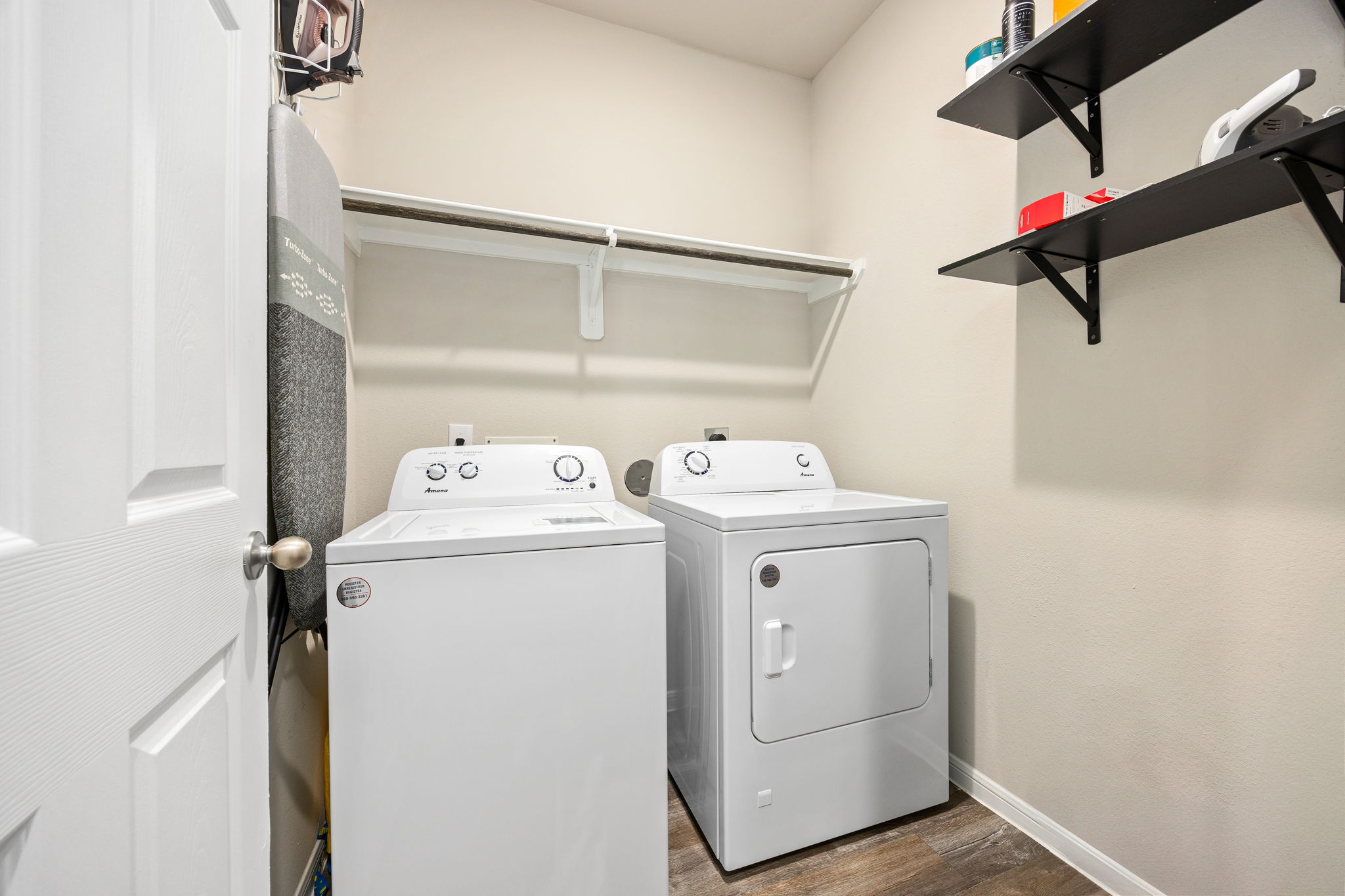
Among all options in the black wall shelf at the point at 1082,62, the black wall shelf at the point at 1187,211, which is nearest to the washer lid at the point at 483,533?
the black wall shelf at the point at 1187,211

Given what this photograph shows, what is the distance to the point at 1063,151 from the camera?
134cm

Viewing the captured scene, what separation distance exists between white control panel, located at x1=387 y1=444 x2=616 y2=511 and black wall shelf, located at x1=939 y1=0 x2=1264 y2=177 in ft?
4.49

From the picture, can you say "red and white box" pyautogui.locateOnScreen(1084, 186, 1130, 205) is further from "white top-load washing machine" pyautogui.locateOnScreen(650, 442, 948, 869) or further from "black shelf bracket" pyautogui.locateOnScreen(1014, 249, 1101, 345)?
"white top-load washing machine" pyautogui.locateOnScreen(650, 442, 948, 869)

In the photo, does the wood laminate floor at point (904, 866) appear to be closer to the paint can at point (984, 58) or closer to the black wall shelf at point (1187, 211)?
the black wall shelf at point (1187, 211)

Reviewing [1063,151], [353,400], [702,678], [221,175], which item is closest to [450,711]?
[702,678]

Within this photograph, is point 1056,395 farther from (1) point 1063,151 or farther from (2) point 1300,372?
(1) point 1063,151

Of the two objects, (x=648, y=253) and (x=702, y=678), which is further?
(x=648, y=253)

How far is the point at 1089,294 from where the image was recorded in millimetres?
1278

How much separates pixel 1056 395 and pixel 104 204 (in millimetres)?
1706

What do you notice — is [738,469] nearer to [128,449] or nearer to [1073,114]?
[1073,114]

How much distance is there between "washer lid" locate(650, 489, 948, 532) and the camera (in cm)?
133

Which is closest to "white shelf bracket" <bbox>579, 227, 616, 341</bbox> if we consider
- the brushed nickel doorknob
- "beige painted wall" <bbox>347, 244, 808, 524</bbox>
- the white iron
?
"beige painted wall" <bbox>347, 244, 808, 524</bbox>

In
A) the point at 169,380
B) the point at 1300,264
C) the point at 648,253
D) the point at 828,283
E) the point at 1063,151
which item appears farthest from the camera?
the point at 828,283

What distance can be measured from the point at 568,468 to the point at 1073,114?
1600mm
